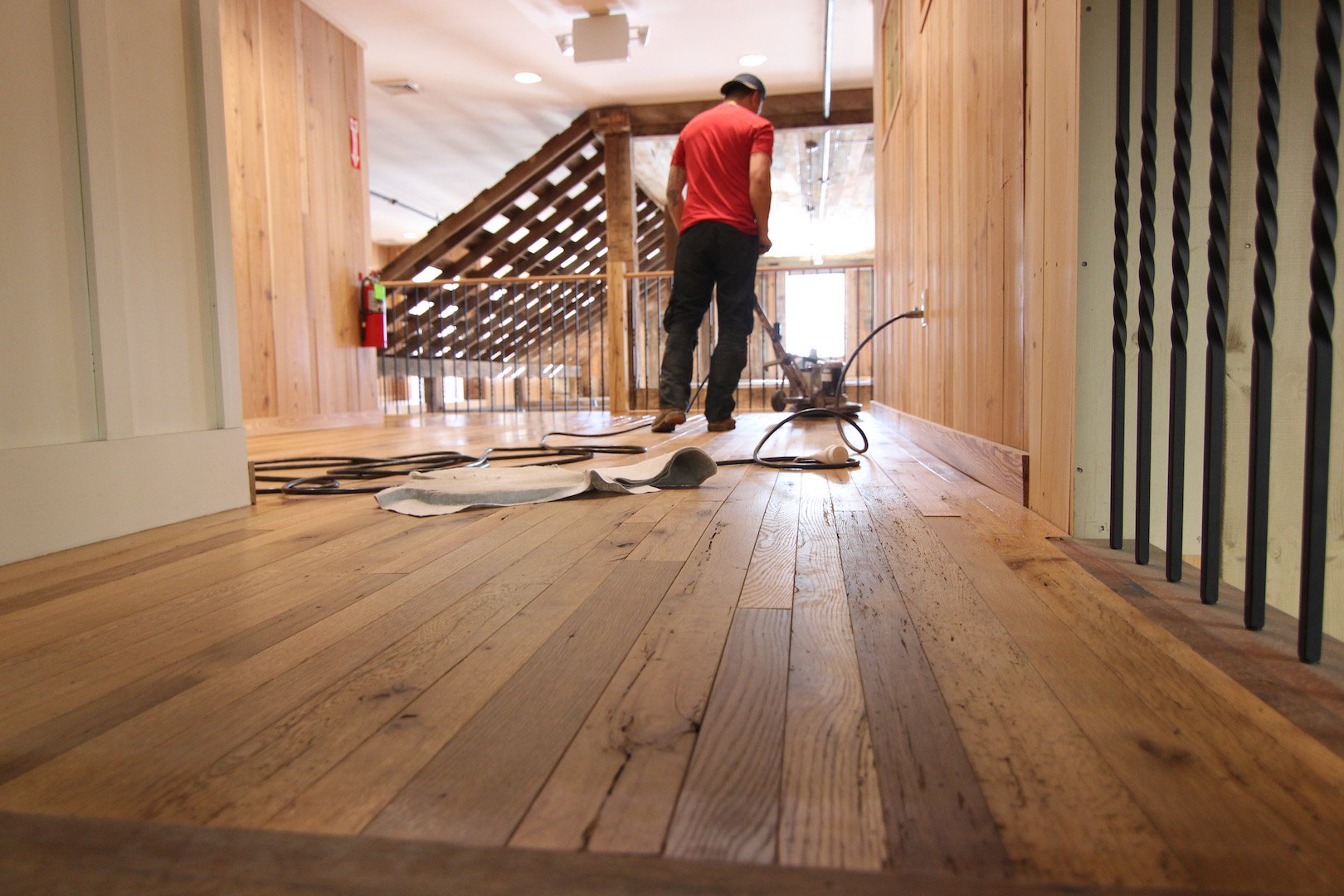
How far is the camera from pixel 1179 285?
3.39 feet

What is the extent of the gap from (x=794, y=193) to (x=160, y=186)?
11.1 meters

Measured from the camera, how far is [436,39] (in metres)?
6.07

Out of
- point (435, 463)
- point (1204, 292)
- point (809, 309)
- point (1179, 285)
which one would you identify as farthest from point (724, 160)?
point (809, 309)

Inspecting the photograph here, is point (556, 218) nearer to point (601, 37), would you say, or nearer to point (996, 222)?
point (601, 37)

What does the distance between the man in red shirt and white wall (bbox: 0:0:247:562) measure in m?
2.19

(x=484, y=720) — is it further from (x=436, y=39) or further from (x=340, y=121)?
(x=436, y=39)

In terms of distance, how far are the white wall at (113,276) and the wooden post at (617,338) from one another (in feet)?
15.7

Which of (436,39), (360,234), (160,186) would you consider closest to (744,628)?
(160,186)

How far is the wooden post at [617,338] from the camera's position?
21.7 ft

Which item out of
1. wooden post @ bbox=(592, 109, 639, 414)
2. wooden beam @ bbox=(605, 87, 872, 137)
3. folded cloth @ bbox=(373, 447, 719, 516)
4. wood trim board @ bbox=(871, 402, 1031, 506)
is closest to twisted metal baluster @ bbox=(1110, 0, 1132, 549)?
wood trim board @ bbox=(871, 402, 1031, 506)

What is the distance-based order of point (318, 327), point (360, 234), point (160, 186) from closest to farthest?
point (160, 186) < point (318, 327) < point (360, 234)

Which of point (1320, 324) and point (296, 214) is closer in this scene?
point (1320, 324)

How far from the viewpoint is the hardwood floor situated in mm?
494

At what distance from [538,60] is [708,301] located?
3.76 m
